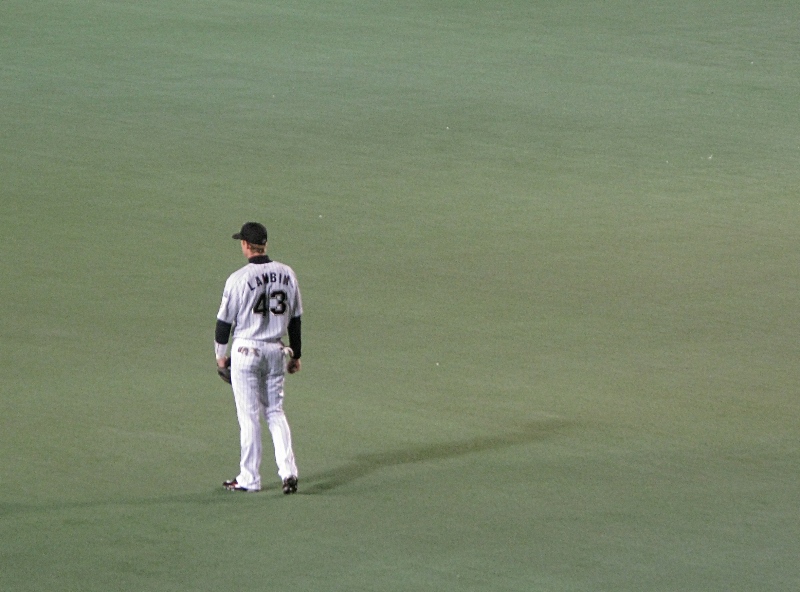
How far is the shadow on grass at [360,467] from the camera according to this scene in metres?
8.87

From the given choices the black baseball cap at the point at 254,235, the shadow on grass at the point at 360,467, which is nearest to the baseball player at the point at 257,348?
the black baseball cap at the point at 254,235

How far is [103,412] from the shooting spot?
1078 centimetres

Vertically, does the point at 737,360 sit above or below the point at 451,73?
below

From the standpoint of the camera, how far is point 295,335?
9469 mm

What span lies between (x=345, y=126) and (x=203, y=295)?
7.51 meters

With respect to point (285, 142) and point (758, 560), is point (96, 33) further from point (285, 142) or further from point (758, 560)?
point (758, 560)

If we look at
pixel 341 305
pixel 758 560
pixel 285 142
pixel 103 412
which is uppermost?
pixel 285 142

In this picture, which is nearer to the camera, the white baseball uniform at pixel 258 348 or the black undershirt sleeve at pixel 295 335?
the white baseball uniform at pixel 258 348

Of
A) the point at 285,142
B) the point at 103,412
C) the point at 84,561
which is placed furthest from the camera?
the point at 285,142

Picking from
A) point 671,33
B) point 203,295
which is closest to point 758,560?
point 203,295

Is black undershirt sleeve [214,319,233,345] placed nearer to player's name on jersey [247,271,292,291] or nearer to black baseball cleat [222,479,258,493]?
player's name on jersey [247,271,292,291]

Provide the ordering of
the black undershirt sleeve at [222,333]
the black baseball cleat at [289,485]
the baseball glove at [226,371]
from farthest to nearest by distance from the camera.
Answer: the baseball glove at [226,371]
the black undershirt sleeve at [222,333]
the black baseball cleat at [289,485]

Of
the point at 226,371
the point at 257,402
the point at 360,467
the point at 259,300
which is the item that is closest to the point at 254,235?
the point at 259,300

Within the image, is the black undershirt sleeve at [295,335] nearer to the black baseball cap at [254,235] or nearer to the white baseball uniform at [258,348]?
the white baseball uniform at [258,348]
